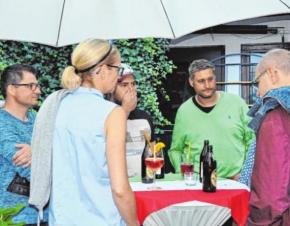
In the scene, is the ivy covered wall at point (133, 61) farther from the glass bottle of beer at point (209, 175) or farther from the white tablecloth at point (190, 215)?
the white tablecloth at point (190, 215)

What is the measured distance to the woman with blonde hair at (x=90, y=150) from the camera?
212 centimetres

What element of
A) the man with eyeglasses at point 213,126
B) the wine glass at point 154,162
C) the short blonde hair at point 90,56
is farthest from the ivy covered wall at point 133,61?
the short blonde hair at point 90,56

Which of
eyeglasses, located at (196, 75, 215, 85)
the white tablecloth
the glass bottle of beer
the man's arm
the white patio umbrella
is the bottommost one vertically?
the white tablecloth

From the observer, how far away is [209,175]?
328 cm

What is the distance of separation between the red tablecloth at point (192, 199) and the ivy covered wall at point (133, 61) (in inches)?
144

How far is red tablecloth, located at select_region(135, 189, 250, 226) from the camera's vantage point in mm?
3069

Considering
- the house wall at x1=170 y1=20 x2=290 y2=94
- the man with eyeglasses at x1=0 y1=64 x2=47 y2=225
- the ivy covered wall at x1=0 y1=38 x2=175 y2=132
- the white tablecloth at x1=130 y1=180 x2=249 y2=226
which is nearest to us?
the man with eyeglasses at x1=0 y1=64 x2=47 y2=225

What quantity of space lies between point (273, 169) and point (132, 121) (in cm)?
204

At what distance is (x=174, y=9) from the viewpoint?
3963 millimetres

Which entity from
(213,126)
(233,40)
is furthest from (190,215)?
(233,40)

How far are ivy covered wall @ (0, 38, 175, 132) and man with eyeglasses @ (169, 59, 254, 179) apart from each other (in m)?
2.64

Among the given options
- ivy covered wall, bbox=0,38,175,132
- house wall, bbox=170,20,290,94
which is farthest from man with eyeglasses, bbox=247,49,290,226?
house wall, bbox=170,20,290,94

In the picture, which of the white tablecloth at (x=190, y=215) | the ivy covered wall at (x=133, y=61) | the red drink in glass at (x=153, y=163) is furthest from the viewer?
the ivy covered wall at (x=133, y=61)

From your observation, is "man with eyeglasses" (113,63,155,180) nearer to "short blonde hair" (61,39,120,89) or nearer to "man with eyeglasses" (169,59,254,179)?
"man with eyeglasses" (169,59,254,179)
